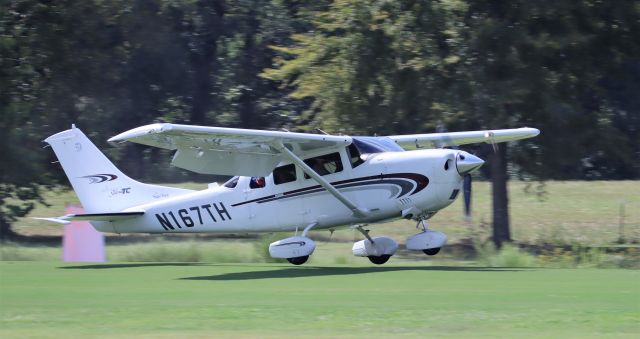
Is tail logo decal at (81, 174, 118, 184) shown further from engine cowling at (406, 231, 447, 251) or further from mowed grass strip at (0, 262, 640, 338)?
engine cowling at (406, 231, 447, 251)

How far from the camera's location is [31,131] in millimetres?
30359

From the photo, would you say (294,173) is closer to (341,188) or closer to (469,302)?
(341,188)

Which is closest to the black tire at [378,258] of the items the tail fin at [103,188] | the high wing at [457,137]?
the high wing at [457,137]

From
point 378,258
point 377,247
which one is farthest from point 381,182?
point 378,258

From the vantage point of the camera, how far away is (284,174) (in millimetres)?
18641

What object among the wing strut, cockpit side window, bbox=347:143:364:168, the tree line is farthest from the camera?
the tree line

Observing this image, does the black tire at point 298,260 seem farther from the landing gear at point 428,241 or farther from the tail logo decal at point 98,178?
the tail logo decal at point 98,178

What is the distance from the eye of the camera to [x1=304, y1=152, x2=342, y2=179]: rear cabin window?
18109 mm

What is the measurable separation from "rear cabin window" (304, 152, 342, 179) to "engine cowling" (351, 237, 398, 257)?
1.47 meters

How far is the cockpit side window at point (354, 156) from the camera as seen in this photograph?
59.0 feet

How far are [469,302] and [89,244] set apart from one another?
465 inches

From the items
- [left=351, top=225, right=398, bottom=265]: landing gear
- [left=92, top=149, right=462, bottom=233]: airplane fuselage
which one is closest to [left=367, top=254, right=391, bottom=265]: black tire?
[left=351, top=225, right=398, bottom=265]: landing gear

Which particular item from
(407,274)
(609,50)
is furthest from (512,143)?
(407,274)

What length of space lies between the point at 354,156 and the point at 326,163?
53 centimetres
